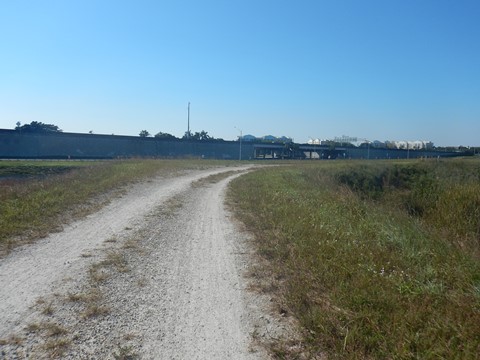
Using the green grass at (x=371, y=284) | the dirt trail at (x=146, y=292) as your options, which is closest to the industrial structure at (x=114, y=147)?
the dirt trail at (x=146, y=292)

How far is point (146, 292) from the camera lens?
5930mm

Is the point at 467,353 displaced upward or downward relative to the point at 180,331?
upward

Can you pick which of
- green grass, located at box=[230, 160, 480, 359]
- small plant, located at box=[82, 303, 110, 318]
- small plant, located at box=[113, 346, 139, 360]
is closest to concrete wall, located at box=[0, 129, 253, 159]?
green grass, located at box=[230, 160, 480, 359]

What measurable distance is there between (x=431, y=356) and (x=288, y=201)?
410 inches

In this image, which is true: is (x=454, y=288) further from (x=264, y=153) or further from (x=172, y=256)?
(x=264, y=153)

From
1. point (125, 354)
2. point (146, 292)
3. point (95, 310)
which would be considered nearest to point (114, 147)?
point (146, 292)

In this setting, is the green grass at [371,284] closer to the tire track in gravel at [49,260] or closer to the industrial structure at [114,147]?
the tire track in gravel at [49,260]

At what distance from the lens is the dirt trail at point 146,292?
438 centimetres

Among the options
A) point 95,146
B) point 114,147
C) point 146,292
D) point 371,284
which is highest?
point 95,146

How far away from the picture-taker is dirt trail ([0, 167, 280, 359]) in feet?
A: 14.4

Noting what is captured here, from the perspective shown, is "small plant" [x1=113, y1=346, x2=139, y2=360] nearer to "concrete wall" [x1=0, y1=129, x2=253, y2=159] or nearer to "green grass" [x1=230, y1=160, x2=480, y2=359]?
"green grass" [x1=230, y1=160, x2=480, y2=359]

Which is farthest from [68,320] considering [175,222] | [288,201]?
[288,201]

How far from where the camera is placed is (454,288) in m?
5.41

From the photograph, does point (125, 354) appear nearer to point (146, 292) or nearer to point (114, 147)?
point (146, 292)
